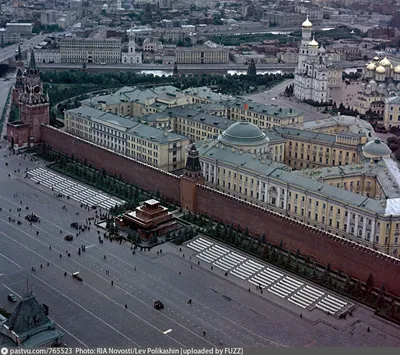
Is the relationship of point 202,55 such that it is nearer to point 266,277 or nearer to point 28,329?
point 266,277

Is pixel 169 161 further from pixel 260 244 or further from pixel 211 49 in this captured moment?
pixel 211 49

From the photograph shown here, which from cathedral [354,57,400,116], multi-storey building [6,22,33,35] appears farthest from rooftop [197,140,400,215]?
multi-storey building [6,22,33,35]

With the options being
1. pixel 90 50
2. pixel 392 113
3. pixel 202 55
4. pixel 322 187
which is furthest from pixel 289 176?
pixel 90 50

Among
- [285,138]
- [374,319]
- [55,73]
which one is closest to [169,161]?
[285,138]

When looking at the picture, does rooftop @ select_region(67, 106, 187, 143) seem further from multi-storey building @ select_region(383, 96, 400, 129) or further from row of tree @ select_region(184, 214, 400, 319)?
multi-storey building @ select_region(383, 96, 400, 129)

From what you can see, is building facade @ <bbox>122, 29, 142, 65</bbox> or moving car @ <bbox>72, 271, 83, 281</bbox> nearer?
moving car @ <bbox>72, 271, 83, 281</bbox>
